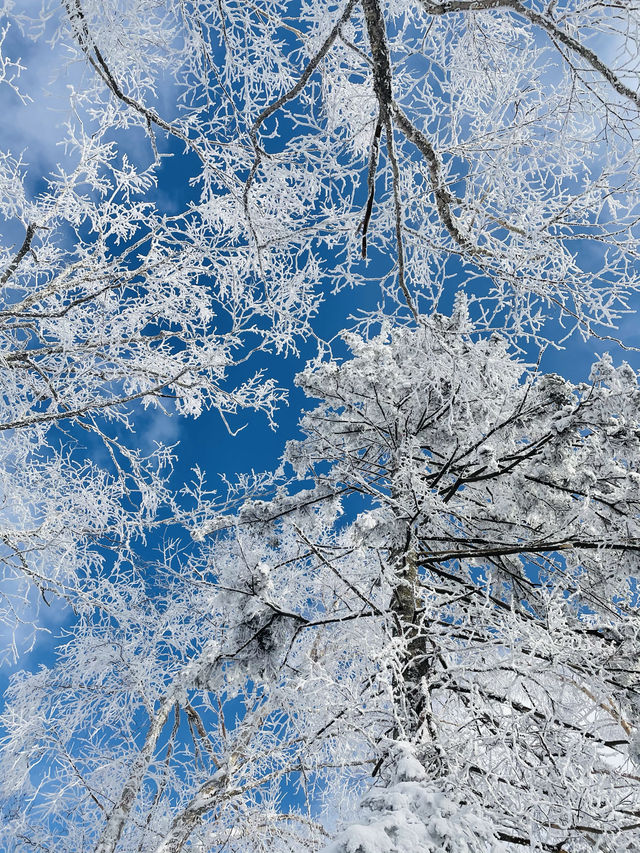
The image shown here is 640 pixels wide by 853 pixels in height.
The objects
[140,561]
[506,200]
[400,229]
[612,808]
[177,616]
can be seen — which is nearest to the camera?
[612,808]

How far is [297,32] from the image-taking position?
3.51m

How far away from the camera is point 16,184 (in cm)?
512

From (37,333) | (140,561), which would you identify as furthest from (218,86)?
(140,561)

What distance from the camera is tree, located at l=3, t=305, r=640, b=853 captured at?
3137 mm

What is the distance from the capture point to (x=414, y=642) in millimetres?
4723

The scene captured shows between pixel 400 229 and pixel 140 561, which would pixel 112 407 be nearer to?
pixel 140 561

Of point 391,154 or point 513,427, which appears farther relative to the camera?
point 513,427

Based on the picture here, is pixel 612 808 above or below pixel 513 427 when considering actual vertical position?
below

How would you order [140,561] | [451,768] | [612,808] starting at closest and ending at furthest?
[612,808] → [451,768] → [140,561]

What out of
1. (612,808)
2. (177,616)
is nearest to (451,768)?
(612,808)

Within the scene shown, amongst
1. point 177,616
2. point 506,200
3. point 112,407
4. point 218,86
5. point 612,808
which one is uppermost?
point 506,200

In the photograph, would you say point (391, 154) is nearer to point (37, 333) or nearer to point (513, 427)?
point (513, 427)

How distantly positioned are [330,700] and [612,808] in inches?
73.5

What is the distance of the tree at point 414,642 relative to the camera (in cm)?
314
